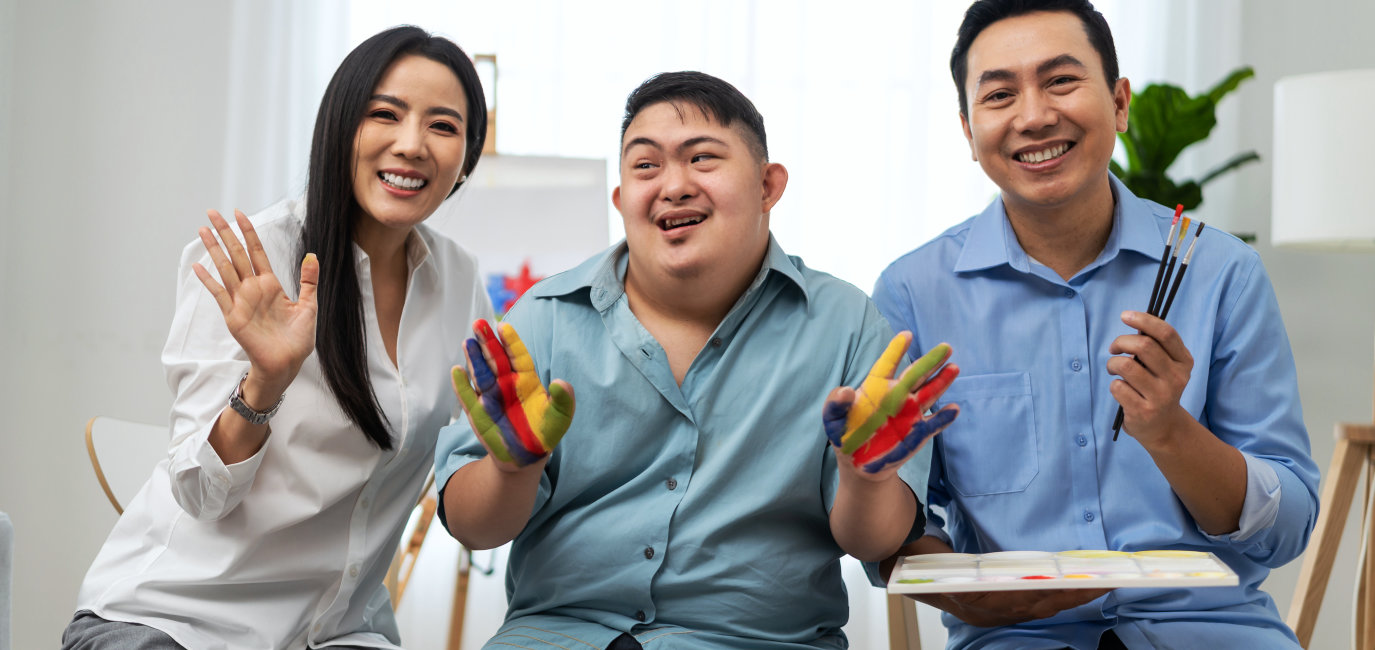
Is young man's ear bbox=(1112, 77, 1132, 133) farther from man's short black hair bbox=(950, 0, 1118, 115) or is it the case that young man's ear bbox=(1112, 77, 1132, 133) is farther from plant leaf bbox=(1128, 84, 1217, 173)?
plant leaf bbox=(1128, 84, 1217, 173)

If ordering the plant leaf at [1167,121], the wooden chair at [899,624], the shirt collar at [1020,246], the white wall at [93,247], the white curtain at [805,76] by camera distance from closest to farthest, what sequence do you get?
1. the shirt collar at [1020,246]
2. the wooden chair at [899,624]
3. the plant leaf at [1167,121]
4. the white wall at [93,247]
5. the white curtain at [805,76]

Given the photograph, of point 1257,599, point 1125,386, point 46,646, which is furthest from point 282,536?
point 46,646

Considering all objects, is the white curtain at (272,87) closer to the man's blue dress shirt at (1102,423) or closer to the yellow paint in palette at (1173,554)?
the man's blue dress shirt at (1102,423)

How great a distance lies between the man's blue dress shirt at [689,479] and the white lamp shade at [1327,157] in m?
1.85

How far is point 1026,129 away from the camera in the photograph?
1.49m

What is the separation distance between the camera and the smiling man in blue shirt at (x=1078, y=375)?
1.41 m

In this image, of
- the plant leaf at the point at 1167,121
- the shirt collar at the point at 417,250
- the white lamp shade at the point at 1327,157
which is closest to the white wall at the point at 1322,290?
the plant leaf at the point at 1167,121

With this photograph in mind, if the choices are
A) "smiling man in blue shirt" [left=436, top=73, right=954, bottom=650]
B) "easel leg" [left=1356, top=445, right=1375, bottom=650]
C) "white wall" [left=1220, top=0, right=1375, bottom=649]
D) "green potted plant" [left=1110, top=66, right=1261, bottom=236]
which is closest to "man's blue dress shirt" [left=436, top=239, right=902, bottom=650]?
"smiling man in blue shirt" [left=436, top=73, right=954, bottom=650]

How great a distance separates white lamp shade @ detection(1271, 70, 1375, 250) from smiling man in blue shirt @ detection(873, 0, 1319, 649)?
54.5 inches

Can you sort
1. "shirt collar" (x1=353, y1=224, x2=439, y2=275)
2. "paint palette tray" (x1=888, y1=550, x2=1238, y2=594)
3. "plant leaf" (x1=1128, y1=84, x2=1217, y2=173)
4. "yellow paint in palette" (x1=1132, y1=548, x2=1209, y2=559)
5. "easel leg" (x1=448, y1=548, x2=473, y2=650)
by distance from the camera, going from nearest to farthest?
"paint palette tray" (x1=888, y1=550, x2=1238, y2=594) → "yellow paint in palette" (x1=1132, y1=548, x2=1209, y2=559) → "shirt collar" (x1=353, y1=224, x2=439, y2=275) → "easel leg" (x1=448, y1=548, x2=473, y2=650) → "plant leaf" (x1=1128, y1=84, x2=1217, y2=173)

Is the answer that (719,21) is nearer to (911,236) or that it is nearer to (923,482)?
(911,236)

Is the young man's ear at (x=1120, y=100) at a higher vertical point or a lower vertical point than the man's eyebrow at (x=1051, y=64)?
lower

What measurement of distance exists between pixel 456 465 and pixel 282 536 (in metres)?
0.33

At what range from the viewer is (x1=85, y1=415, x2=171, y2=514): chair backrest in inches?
74.3
